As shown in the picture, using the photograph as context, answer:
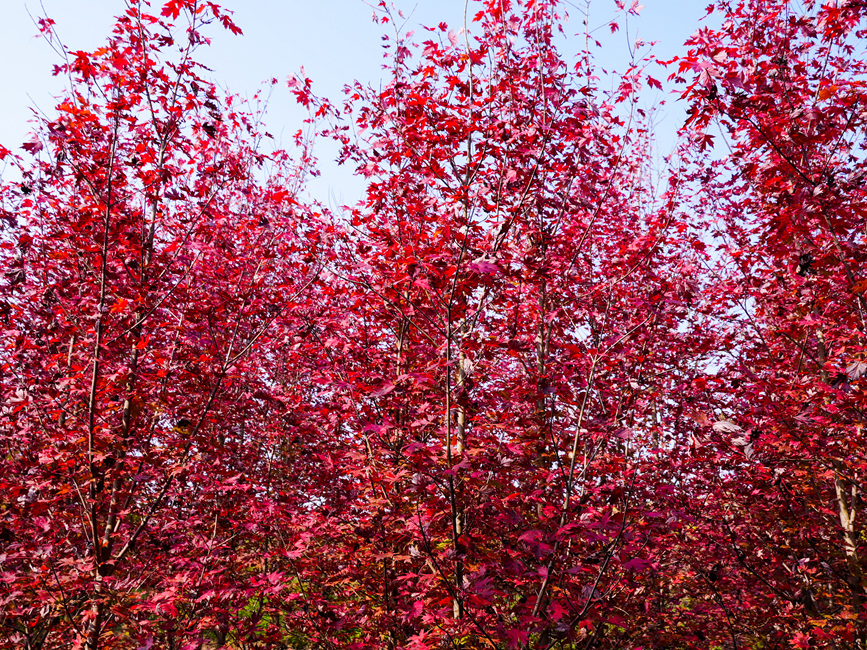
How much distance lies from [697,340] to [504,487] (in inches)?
144

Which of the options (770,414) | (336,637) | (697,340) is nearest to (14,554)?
(336,637)

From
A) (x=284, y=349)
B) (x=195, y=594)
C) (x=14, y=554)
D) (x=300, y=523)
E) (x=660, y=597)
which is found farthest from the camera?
(x=284, y=349)

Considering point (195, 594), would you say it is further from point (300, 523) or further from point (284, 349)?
point (284, 349)

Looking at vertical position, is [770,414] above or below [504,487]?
above

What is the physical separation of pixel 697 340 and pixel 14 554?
710 cm

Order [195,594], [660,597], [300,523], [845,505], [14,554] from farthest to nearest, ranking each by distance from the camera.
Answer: [660,597], [845,505], [300,523], [195,594], [14,554]

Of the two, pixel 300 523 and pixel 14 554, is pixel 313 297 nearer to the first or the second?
pixel 300 523

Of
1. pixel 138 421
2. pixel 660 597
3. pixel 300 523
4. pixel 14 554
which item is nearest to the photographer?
pixel 14 554

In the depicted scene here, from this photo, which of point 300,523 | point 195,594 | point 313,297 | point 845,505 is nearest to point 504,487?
point 300,523

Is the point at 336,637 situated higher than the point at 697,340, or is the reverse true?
the point at 697,340

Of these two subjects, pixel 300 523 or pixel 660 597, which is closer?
pixel 300 523

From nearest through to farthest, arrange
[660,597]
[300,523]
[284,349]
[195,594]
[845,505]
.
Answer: [195,594] → [300,523] → [845,505] → [660,597] → [284,349]

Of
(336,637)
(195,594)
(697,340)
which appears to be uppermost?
(697,340)

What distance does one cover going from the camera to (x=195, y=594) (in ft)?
15.9
